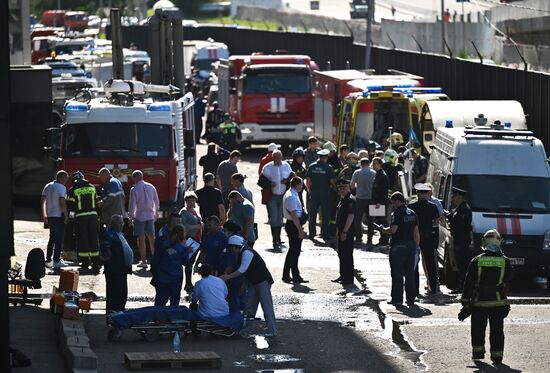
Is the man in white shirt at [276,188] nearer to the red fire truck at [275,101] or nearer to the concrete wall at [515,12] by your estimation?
the red fire truck at [275,101]

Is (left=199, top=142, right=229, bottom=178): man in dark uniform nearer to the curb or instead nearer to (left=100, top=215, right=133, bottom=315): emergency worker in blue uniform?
(left=100, top=215, right=133, bottom=315): emergency worker in blue uniform

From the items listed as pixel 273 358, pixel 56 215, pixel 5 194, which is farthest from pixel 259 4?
pixel 5 194

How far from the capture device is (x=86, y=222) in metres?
24.5

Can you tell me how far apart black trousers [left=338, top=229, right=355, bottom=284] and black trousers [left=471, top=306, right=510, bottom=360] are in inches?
241

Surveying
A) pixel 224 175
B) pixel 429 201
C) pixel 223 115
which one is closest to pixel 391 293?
pixel 429 201

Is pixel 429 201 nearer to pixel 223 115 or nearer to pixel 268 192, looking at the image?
pixel 268 192

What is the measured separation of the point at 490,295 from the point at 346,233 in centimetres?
615

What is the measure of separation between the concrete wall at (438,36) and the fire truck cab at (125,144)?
19503 mm

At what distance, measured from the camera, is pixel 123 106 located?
90.1 ft

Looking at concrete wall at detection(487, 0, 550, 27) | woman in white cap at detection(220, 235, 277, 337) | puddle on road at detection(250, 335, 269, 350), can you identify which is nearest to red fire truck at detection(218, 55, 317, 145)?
concrete wall at detection(487, 0, 550, 27)

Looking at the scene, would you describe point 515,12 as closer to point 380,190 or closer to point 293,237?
point 380,190

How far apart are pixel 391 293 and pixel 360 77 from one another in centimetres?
1742

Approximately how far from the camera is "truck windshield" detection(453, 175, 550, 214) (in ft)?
75.0

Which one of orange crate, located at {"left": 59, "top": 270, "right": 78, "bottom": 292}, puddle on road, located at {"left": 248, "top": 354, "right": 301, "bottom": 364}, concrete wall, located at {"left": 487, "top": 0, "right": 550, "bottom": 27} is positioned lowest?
puddle on road, located at {"left": 248, "top": 354, "right": 301, "bottom": 364}
